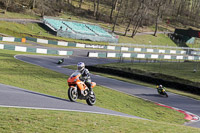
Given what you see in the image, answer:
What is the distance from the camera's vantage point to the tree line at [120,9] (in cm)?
7975

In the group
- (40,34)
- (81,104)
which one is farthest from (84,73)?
(40,34)

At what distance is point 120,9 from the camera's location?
354ft

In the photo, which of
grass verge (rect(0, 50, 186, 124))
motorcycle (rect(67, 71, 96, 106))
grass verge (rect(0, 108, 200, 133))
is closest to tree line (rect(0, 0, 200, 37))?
grass verge (rect(0, 50, 186, 124))

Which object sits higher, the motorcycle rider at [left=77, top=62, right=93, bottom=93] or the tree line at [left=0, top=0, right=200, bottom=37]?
the tree line at [left=0, top=0, right=200, bottom=37]

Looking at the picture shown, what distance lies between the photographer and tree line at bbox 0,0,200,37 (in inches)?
3140

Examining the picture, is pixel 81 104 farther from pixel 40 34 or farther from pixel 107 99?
pixel 40 34

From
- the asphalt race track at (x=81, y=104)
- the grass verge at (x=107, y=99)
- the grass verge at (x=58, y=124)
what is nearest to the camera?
the grass verge at (x=58, y=124)

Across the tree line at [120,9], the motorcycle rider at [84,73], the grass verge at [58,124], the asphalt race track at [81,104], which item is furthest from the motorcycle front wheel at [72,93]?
the tree line at [120,9]

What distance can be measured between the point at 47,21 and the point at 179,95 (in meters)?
51.6

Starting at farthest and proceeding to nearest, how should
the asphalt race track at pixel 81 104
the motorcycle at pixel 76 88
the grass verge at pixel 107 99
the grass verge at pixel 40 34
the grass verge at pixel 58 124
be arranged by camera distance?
1. the grass verge at pixel 40 34
2. the grass verge at pixel 107 99
3. the motorcycle at pixel 76 88
4. the asphalt race track at pixel 81 104
5. the grass verge at pixel 58 124

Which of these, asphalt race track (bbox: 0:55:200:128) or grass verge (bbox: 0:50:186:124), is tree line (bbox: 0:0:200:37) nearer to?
asphalt race track (bbox: 0:55:200:128)

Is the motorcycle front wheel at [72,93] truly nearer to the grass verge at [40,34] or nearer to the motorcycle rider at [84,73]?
the motorcycle rider at [84,73]

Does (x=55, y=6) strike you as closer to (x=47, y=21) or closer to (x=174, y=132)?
(x=47, y=21)

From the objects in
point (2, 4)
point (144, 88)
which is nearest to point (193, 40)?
point (2, 4)
